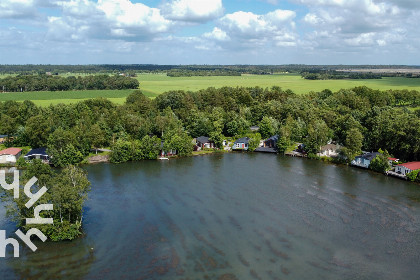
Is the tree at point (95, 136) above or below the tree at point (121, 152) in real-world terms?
above

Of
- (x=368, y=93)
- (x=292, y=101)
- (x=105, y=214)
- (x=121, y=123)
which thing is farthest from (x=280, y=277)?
(x=368, y=93)

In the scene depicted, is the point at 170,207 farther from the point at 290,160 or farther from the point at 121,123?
the point at 121,123

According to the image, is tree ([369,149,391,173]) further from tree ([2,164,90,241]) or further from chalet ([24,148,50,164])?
chalet ([24,148,50,164])

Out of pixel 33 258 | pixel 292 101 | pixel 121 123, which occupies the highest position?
pixel 292 101

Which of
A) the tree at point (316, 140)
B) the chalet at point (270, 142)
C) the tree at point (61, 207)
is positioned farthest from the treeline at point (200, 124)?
the tree at point (61, 207)

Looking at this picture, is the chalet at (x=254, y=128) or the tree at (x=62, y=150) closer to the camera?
the tree at (x=62, y=150)

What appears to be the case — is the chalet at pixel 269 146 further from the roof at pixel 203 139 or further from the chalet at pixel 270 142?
the roof at pixel 203 139
